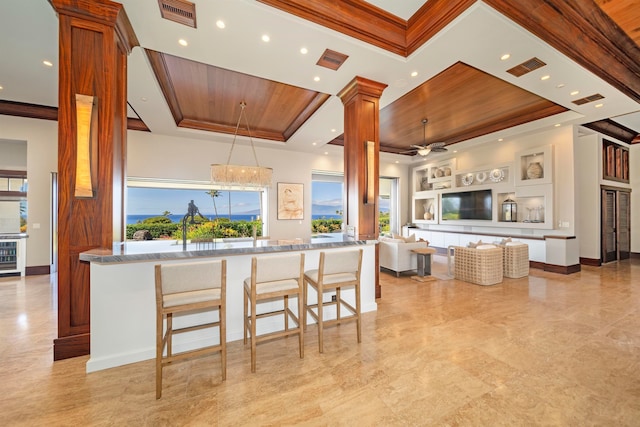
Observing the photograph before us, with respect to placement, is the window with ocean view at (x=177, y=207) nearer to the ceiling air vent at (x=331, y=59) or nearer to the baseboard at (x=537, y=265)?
the ceiling air vent at (x=331, y=59)

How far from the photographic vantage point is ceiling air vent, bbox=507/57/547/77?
313 centimetres

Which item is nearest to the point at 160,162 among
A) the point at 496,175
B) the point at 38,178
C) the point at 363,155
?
the point at 38,178

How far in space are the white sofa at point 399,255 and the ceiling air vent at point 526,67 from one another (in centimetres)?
322

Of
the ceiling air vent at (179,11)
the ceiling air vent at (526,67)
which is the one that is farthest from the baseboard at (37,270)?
the ceiling air vent at (526,67)

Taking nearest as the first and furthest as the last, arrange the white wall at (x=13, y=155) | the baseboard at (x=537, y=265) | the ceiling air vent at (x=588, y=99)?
the ceiling air vent at (x=588, y=99)
the white wall at (x=13, y=155)
the baseboard at (x=537, y=265)

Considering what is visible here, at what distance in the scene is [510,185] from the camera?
6.47m

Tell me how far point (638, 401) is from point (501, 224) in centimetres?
566

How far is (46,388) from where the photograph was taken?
1.86 metres

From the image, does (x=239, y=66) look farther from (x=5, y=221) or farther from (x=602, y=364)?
(x=5, y=221)

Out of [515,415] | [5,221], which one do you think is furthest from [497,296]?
[5,221]

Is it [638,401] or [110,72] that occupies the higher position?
[110,72]

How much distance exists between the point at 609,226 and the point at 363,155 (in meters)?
7.35

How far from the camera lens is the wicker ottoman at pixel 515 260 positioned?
16.4ft

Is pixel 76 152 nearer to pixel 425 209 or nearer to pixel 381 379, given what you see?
pixel 381 379
